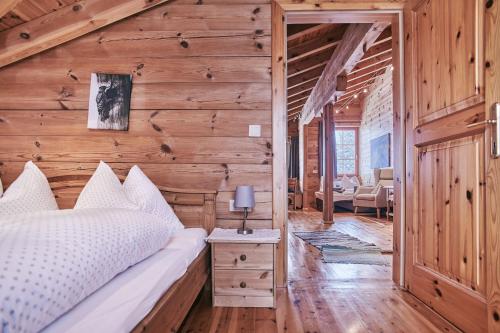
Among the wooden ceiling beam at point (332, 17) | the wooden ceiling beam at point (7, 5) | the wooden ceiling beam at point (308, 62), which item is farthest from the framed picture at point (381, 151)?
the wooden ceiling beam at point (7, 5)

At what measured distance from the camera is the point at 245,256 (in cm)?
209

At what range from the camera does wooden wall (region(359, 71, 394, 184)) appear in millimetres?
7883

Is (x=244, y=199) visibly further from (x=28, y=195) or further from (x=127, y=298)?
(x=28, y=195)

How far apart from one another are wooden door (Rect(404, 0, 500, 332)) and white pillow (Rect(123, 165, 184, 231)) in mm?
1733

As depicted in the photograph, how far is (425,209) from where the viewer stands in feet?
6.98

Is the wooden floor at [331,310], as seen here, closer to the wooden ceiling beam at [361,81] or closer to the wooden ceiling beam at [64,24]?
the wooden ceiling beam at [64,24]

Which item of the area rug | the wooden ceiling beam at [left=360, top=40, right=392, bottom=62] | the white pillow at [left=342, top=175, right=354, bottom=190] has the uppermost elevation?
the wooden ceiling beam at [left=360, top=40, right=392, bottom=62]

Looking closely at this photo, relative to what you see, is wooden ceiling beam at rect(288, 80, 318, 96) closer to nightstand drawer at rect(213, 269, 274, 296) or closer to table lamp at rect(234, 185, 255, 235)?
table lamp at rect(234, 185, 255, 235)

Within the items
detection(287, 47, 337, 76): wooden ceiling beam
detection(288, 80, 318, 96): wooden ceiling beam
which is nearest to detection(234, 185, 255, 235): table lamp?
detection(287, 47, 337, 76): wooden ceiling beam

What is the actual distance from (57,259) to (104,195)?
126cm

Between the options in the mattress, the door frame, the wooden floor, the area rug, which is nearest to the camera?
the mattress

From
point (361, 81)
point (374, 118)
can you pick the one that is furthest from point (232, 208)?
point (374, 118)

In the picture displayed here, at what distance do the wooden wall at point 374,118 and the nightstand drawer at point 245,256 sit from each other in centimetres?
645

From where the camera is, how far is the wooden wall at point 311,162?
29.7 ft
